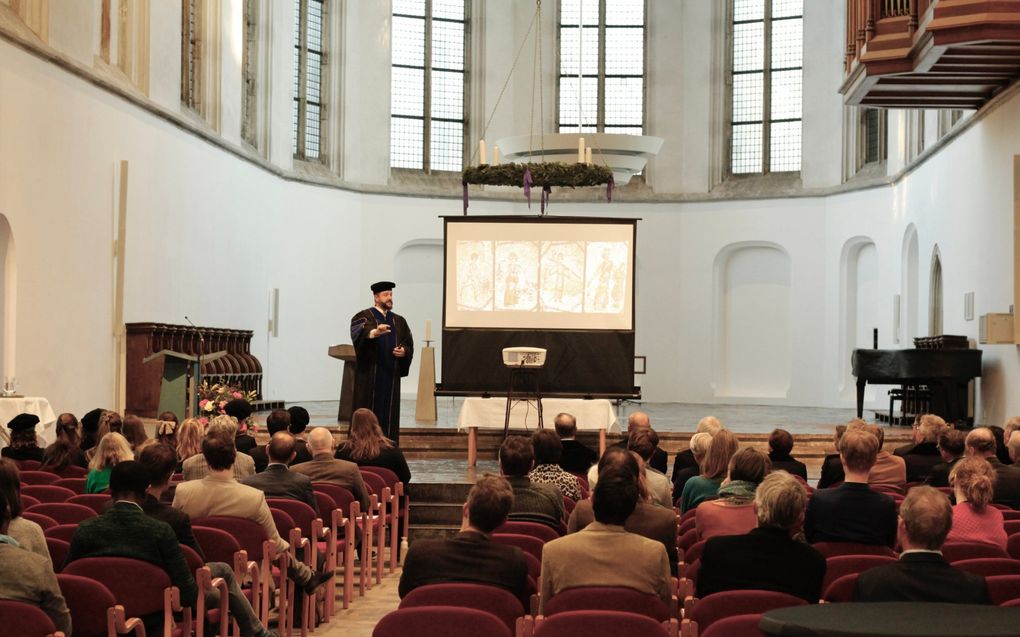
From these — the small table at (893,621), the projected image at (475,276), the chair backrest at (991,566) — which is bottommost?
the chair backrest at (991,566)

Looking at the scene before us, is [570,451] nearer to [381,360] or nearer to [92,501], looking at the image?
[381,360]

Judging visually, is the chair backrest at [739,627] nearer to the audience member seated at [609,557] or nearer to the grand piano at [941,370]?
the audience member seated at [609,557]

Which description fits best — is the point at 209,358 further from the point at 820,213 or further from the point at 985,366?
the point at 820,213

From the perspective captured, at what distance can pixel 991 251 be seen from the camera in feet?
49.7

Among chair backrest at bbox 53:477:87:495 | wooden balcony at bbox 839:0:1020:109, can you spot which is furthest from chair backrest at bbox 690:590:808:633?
wooden balcony at bbox 839:0:1020:109

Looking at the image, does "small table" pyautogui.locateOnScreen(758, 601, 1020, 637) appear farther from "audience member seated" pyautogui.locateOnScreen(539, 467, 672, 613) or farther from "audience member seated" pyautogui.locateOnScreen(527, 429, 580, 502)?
"audience member seated" pyautogui.locateOnScreen(527, 429, 580, 502)

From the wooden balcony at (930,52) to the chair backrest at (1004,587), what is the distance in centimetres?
912

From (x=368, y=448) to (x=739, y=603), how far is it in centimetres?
517

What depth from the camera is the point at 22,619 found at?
4211 millimetres

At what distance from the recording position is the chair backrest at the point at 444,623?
4.08 meters

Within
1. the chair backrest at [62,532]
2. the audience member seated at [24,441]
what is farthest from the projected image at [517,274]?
the chair backrest at [62,532]

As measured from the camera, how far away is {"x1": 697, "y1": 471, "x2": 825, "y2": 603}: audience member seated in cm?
479

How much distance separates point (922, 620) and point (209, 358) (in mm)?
13680

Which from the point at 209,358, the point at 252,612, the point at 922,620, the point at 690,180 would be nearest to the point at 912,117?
the point at 690,180
